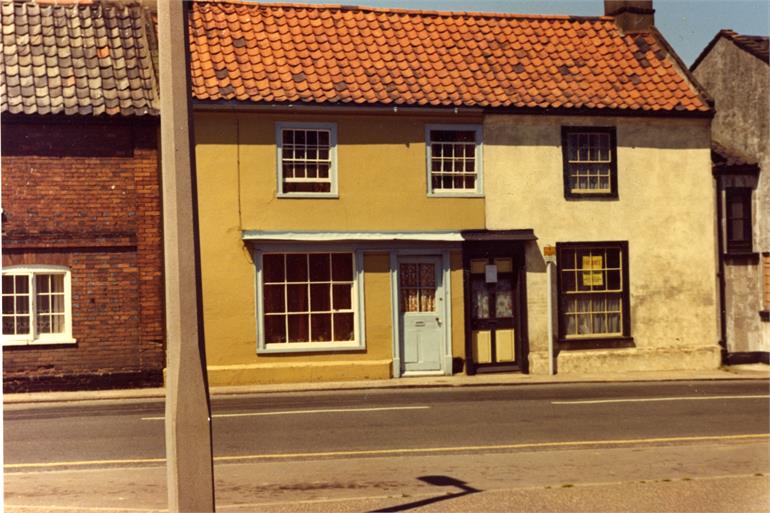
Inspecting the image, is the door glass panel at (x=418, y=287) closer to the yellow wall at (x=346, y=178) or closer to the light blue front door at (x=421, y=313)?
the light blue front door at (x=421, y=313)

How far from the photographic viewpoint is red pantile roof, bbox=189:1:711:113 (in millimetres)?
22422

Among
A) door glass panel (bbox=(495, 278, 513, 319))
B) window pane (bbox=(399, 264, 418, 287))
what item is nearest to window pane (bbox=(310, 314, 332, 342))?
window pane (bbox=(399, 264, 418, 287))

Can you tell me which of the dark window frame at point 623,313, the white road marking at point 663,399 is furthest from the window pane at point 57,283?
the dark window frame at point 623,313

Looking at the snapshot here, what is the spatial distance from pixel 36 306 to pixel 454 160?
30.1ft

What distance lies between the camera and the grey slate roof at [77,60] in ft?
69.5

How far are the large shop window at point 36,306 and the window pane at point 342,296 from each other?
5.36 m

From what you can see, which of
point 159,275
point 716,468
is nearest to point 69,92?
point 159,275

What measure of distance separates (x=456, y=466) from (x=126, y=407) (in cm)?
818

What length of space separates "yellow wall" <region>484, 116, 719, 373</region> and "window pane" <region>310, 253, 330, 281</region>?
3693 millimetres

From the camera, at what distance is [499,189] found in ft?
76.5

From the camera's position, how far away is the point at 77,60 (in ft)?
72.7

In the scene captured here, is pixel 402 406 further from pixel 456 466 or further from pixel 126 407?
pixel 456 466

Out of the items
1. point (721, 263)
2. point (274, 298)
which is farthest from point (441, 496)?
point (721, 263)

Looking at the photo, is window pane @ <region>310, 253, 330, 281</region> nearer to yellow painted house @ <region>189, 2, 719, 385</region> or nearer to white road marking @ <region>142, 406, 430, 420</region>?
yellow painted house @ <region>189, 2, 719, 385</region>
